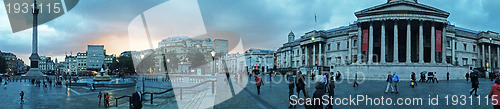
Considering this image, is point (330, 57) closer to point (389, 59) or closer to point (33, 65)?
point (389, 59)

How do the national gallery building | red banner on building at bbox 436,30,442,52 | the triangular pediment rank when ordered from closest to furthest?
1. the national gallery building
2. the triangular pediment
3. red banner on building at bbox 436,30,442,52

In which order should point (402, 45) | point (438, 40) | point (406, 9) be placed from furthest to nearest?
point (402, 45) < point (438, 40) < point (406, 9)

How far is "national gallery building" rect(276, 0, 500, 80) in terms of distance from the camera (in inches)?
1599

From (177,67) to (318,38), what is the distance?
4639cm

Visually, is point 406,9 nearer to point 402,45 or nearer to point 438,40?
point 438,40

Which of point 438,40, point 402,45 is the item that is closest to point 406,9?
point 438,40

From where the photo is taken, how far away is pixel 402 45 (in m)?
50.0

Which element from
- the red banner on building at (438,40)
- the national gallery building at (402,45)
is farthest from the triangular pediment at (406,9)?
the red banner on building at (438,40)

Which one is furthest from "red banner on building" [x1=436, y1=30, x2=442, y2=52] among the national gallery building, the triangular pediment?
the triangular pediment

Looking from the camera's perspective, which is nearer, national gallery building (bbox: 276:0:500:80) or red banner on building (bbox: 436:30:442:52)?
national gallery building (bbox: 276:0:500:80)

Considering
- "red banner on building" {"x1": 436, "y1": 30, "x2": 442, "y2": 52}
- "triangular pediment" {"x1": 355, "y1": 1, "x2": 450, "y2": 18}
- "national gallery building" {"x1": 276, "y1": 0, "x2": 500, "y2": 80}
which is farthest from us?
"red banner on building" {"x1": 436, "y1": 30, "x2": 442, "y2": 52}

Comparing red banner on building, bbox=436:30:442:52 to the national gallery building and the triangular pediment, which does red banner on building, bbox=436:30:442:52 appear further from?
the triangular pediment

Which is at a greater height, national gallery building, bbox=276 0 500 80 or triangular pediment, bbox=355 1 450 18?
triangular pediment, bbox=355 1 450 18

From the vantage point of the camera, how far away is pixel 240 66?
126688mm
